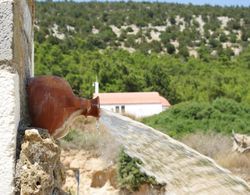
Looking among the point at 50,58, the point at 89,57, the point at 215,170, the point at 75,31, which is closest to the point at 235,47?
the point at 75,31

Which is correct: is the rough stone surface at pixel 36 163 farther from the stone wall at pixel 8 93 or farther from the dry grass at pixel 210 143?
the dry grass at pixel 210 143

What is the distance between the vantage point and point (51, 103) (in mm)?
1724

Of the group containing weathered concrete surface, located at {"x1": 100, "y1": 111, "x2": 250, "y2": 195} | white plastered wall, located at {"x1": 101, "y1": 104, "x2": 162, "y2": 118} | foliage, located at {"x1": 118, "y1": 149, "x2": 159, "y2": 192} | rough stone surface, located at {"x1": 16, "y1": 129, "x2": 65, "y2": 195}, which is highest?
rough stone surface, located at {"x1": 16, "y1": 129, "x2": 65, "y2": 195}

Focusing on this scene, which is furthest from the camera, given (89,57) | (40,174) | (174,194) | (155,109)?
(89,57)

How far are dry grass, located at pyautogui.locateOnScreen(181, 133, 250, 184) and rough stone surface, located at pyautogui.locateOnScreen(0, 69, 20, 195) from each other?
1288cm

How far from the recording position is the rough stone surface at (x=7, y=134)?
5.04 ft

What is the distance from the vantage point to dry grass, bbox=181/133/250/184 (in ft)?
50.2

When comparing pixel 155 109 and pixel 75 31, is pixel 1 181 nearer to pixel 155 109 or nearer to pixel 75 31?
pixel 155 109

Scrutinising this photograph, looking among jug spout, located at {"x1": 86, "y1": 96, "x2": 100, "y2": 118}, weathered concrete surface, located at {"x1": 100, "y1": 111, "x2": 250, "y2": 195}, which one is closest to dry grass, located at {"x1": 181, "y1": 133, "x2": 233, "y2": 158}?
weathered concrete surface, located at {"x1": 100, "y1": 111, "x2": 250, "y2": 195}

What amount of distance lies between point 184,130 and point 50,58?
11530 mm

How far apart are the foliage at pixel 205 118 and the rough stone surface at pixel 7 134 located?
2051cm

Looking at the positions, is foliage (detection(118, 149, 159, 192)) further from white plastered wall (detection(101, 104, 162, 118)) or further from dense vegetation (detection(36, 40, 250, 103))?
white plastered wall (detection(101, 104, 162, 118))

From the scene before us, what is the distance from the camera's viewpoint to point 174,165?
2.23 meters

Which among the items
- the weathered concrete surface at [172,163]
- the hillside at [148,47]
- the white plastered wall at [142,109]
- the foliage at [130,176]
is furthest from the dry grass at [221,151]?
the weathered concrete surface at [172,163]
